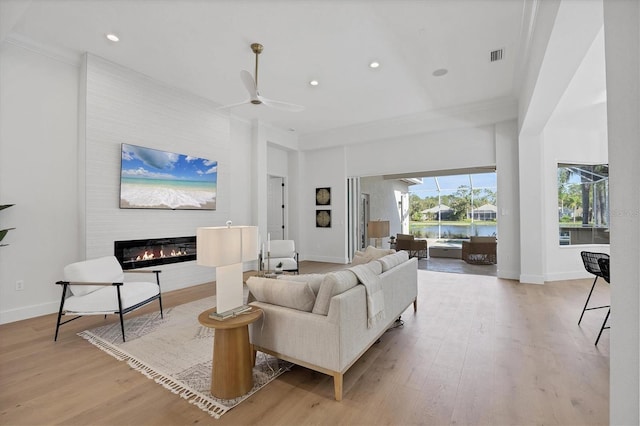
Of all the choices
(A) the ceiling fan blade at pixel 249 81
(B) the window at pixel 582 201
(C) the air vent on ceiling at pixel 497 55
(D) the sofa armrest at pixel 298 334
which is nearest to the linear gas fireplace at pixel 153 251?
(A) the ceiling fan blade at pixel 249 81

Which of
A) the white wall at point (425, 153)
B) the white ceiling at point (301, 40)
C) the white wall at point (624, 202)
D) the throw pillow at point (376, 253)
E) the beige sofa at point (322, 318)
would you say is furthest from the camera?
the white wall at point (425, 153)

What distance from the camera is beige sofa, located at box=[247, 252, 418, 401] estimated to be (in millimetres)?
2059

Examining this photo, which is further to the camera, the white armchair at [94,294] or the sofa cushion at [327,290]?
the white armchair at [94,294]

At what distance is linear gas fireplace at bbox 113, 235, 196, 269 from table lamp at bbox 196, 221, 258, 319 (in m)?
2.98

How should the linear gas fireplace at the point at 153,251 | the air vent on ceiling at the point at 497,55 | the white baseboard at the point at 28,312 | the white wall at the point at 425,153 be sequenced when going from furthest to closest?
the white wall at the point at 425,153 < the linear gas fireplace at the point at 153,251 < the air vent on ceiling at the point at 497,55 < the white baseboard at the point at 28,312

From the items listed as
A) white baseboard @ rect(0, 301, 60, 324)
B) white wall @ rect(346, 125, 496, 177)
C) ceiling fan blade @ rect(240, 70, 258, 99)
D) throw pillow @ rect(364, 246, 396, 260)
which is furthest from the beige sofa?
white wall @ rect(346, 125, 496, 177)

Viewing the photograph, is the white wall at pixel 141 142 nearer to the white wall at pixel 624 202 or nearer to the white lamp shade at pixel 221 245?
the white lamp shade at pixel 221 245

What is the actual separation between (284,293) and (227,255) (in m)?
0.56

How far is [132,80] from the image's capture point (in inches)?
177

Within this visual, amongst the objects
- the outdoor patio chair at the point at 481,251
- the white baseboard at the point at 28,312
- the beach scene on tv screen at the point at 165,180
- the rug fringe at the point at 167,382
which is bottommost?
the rug fringe at the point at 167,382

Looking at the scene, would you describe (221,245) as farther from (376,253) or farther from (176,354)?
(376,253)

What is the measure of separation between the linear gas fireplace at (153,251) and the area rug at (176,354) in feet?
3.69

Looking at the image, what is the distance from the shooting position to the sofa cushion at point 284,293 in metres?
2.25

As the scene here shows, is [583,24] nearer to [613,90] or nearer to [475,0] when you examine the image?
[475,0]
